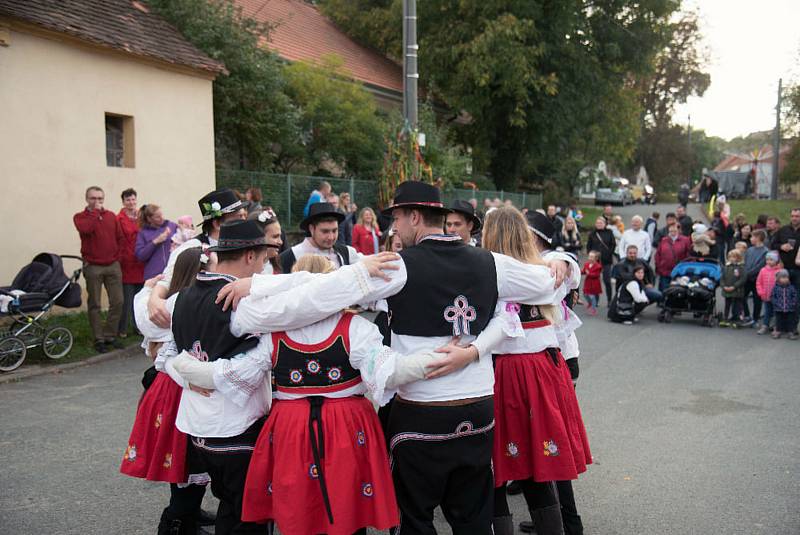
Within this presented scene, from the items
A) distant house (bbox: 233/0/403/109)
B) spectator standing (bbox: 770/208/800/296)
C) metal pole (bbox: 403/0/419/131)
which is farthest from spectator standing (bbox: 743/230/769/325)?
distant house (bbox: 233/0/403/109)

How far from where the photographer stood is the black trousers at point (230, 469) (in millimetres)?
3331

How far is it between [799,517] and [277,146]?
52.9ft

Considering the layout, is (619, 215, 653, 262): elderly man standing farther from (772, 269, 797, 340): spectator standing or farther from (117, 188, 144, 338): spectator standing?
(117, 188, 144, 338): spectator standing

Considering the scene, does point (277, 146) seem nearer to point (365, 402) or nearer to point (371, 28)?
point (371, 28)

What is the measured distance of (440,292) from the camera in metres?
3.18

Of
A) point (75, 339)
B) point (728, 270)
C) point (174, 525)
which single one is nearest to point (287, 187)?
point (75, 339)

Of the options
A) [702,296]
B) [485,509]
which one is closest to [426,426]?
[485,509]

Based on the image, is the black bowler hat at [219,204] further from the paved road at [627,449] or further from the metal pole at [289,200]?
the metal pole at [289,200]

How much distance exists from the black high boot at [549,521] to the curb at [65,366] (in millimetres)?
6621

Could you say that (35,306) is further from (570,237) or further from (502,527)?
(570,237)

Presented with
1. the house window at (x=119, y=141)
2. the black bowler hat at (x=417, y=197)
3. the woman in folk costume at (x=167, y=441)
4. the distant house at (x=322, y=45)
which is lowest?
the woman in folk costume at (x=167, y=441)

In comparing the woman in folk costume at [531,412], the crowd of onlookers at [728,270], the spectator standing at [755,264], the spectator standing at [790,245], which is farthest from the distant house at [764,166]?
the woman in folk costume at [531,412]

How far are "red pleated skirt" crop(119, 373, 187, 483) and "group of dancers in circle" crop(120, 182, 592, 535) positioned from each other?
3 cm

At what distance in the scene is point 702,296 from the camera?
1242 centimetres
